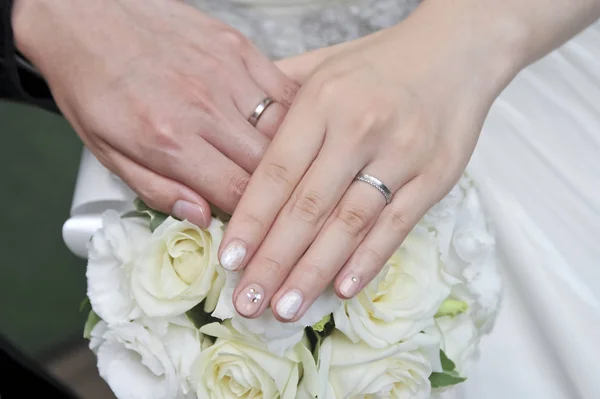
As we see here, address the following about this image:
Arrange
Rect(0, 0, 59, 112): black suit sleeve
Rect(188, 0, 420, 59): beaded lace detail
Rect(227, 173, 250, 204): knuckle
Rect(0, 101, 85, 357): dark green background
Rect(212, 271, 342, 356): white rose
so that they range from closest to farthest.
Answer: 1. Rect(212, 271, 342, 356): white rose
2. Rect(227, 173, 250, 204): knuckle
3. Rect(0, 0, 59, 112): black suit sleeve
4. Rect(188, 0, 420, 59): beaded lace detail
5. Rect(0, 101, 85, 357): dark green background

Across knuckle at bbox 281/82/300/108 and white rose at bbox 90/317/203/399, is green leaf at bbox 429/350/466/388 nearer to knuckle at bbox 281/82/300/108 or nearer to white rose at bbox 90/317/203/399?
white rose at bbox 90/317/203/399

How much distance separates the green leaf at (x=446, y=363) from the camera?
18.8 inches

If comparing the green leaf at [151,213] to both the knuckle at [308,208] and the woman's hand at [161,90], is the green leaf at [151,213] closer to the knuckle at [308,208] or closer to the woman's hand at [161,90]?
the woman's hand at [161,90]

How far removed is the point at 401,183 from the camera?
532 millimetres

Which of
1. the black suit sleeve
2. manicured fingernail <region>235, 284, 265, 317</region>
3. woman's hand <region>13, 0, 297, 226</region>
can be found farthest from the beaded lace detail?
manicured fingernail <region>235, 284, 265, 317</region>

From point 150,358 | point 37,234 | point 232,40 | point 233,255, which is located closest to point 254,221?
point 233,255

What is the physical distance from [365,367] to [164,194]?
254mm

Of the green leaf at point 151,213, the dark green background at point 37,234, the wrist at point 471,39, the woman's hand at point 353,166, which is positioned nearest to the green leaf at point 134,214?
the green leaf at point 151,213

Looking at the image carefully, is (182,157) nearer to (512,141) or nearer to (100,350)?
(100,350)

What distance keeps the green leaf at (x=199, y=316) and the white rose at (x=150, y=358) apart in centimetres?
1

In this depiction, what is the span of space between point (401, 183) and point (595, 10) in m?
0.44

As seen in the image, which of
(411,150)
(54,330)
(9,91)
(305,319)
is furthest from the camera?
(54,330)

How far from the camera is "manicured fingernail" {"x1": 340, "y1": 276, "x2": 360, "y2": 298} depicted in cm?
45

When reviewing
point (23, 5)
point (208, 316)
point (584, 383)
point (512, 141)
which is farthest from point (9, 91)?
point (584, 383)
